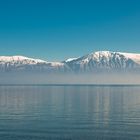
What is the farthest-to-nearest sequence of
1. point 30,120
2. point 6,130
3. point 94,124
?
point 30,120
point 94,124
point 6,130

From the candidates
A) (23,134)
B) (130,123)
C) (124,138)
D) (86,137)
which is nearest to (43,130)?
(23,134)

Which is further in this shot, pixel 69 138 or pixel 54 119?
pixel 54 119

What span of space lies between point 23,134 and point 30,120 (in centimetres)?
2397

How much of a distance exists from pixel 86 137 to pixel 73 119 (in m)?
29.3

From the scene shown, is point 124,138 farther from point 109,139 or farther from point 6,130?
point 6,130

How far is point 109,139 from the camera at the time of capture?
7131 centimetres

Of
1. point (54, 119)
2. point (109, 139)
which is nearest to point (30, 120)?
point (54, 119)

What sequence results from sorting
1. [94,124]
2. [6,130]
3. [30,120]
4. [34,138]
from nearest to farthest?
[34,138]
[6,130]
[94,124]
[30,120]

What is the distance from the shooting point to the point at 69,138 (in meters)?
71.9

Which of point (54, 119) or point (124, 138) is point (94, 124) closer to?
point (54, 119)

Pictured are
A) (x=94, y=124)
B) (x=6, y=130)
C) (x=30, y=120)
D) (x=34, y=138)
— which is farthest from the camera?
(x=30, y=120)

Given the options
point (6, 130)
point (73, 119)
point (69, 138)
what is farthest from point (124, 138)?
point (73, 119)

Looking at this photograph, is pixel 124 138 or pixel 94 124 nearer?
pixel 124 138

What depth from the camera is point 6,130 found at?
262 ft
